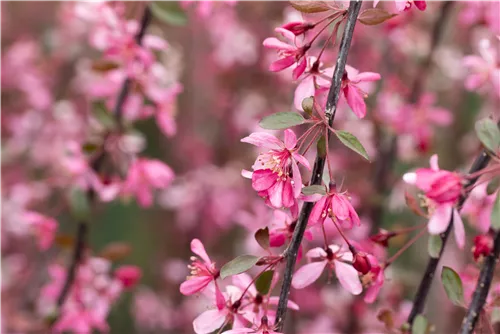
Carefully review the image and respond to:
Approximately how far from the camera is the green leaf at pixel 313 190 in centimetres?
61

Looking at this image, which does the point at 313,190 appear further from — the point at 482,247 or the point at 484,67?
the point at 484,67

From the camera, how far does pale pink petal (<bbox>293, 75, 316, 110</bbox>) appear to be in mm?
688

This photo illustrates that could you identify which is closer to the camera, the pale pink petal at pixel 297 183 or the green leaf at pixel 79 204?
the pale pink petal at pixel 297 183

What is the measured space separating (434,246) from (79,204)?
0.67 meters

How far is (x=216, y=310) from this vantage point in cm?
70

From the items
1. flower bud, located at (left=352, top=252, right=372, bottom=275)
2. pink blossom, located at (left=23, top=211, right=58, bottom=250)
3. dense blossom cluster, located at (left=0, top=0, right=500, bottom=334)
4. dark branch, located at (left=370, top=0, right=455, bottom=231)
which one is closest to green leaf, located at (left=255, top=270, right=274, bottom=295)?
dense blossom cluster, located at (left=0, top=0, right=500, bottom=334)

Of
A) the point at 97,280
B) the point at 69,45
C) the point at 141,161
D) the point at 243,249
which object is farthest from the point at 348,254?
the point at 69,45

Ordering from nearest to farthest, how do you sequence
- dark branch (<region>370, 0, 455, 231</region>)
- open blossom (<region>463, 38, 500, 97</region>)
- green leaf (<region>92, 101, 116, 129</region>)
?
1. open blossom (<region>463, 38, 500, 97</region>)
2. green leaf (<region>92, 101, 116, 129</region>)
3. dark branch (<region>370, 0, 455, 231</region>)

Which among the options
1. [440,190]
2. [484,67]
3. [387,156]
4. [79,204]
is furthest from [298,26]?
[387,156]

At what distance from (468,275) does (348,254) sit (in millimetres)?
295

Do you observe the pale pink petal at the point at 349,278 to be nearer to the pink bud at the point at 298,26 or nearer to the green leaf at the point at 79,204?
the pink bud at the point at 298,26

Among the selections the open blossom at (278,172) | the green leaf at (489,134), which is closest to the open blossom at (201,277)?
the open blossom at (278,172)

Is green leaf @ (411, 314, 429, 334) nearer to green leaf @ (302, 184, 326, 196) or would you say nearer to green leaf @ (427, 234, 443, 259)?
green leaf @ (427, 234, 443, 259)

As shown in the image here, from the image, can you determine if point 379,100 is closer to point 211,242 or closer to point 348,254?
point 348,254
